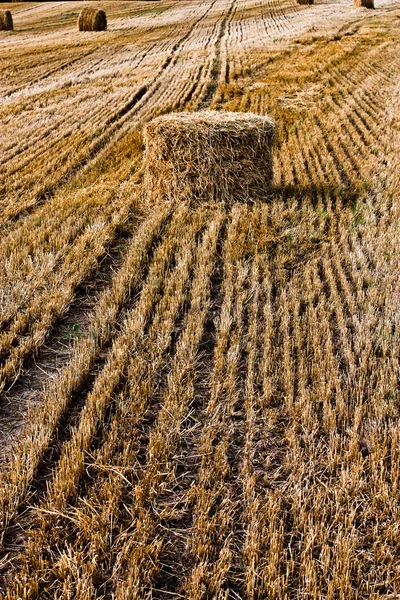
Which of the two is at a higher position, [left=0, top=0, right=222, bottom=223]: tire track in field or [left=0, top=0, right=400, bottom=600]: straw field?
[left=0, top=0, right=222, bottom=223]: tire track in field

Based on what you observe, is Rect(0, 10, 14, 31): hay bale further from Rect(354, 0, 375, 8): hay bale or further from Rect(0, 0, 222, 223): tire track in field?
Rect(354, 0, 375, 8): hay bale

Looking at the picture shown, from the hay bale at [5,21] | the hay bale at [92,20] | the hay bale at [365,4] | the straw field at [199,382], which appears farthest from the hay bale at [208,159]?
the hay bale at [365,4]

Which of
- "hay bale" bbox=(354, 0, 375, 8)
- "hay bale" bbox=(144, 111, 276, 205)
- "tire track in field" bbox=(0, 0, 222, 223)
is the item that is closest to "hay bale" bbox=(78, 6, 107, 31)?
"tire track in field" bbox=(0, 0, 222, 223)

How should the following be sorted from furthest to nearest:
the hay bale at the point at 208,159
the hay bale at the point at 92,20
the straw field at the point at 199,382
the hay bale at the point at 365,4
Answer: the hay bale at the point at 365,4 < the hay bale at the point at 92,20 < the hay bale at the point at 208,159 < the straw field at the point at 199,382

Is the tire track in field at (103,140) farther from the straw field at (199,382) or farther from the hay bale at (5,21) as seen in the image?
the hay bale at (5,21)

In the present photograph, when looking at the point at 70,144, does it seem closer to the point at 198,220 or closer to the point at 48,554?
the point at 198,220

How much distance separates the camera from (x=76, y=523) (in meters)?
2.71

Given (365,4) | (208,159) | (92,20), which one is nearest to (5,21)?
(92,20)

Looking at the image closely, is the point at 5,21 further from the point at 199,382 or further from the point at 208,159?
the point at 199,382

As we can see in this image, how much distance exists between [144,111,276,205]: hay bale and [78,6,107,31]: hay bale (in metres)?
26.4

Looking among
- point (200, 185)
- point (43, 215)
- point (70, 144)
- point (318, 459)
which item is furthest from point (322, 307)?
point (70, 144)

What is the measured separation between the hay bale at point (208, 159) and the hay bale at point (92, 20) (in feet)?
86.5

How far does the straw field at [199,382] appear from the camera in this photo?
8.46 feet

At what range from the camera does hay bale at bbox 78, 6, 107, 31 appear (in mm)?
30188
